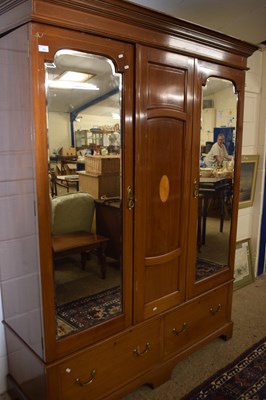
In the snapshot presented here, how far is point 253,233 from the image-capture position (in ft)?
10.8

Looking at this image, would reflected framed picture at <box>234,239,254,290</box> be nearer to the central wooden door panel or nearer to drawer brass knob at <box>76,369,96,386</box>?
the central wooden door panel

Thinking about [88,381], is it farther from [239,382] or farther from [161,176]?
[161,176]

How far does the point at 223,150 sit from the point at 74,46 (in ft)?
4.00

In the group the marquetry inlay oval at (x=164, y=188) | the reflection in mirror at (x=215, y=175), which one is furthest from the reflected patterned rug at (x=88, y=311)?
the reflection in mirror at (x=215, y=175)

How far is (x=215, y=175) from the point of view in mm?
2125

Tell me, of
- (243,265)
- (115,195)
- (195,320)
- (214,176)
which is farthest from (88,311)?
(243,265)

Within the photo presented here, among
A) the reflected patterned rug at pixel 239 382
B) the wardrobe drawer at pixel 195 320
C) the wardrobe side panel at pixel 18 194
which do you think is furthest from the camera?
the wardrobe drawer at pixel 195 320

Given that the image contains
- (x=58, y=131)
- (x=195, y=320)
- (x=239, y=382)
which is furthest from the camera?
(x=195, y=320)

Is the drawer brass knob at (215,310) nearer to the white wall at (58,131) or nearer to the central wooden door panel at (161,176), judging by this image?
the central wooden door panel at (161,176)

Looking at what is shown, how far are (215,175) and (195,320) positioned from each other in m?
0.97

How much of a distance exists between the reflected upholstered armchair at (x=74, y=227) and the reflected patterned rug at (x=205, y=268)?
0.72 meters

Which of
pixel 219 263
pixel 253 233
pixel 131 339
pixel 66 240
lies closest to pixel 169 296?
pixel 131 339

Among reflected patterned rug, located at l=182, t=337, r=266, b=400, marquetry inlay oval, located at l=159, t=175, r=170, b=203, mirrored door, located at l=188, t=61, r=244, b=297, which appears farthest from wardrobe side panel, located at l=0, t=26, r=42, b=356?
reflected patterned rug, located at l=182, t=337, r=266, b=400

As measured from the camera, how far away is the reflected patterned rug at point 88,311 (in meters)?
1.49
